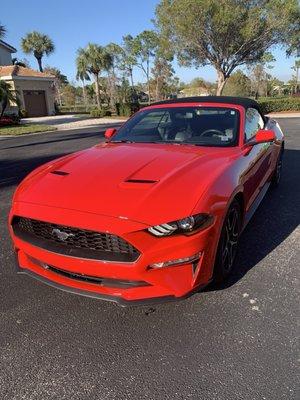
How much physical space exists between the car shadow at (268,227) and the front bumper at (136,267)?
606 mm

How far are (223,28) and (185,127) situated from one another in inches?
1016

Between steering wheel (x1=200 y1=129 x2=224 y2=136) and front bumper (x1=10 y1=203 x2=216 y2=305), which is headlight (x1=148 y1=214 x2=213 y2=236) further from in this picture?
steering wheel (x1=200 y1=129 x2=224 y2=136)

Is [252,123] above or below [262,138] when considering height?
above

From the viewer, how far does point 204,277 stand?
2.74m

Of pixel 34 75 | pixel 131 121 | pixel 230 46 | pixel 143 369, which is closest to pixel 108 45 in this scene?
pixel 34 75

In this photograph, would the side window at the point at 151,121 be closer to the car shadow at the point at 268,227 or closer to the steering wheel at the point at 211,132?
the steering wheel at the point at 211,132

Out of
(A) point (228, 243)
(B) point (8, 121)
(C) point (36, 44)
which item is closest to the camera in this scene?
(A) point (228, 243)

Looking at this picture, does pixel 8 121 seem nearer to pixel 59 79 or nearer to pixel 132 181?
pixel 132 181

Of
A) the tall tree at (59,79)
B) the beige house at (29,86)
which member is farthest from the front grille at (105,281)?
the tall tree at (59,79)

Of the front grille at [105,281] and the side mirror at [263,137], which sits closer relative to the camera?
the front grille at [105,281]

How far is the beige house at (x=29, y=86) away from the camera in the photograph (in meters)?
34.3

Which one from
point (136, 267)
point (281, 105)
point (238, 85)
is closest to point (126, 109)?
point (281, 105)

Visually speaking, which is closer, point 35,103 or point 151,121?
point 151,121

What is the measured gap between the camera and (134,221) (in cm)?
251
